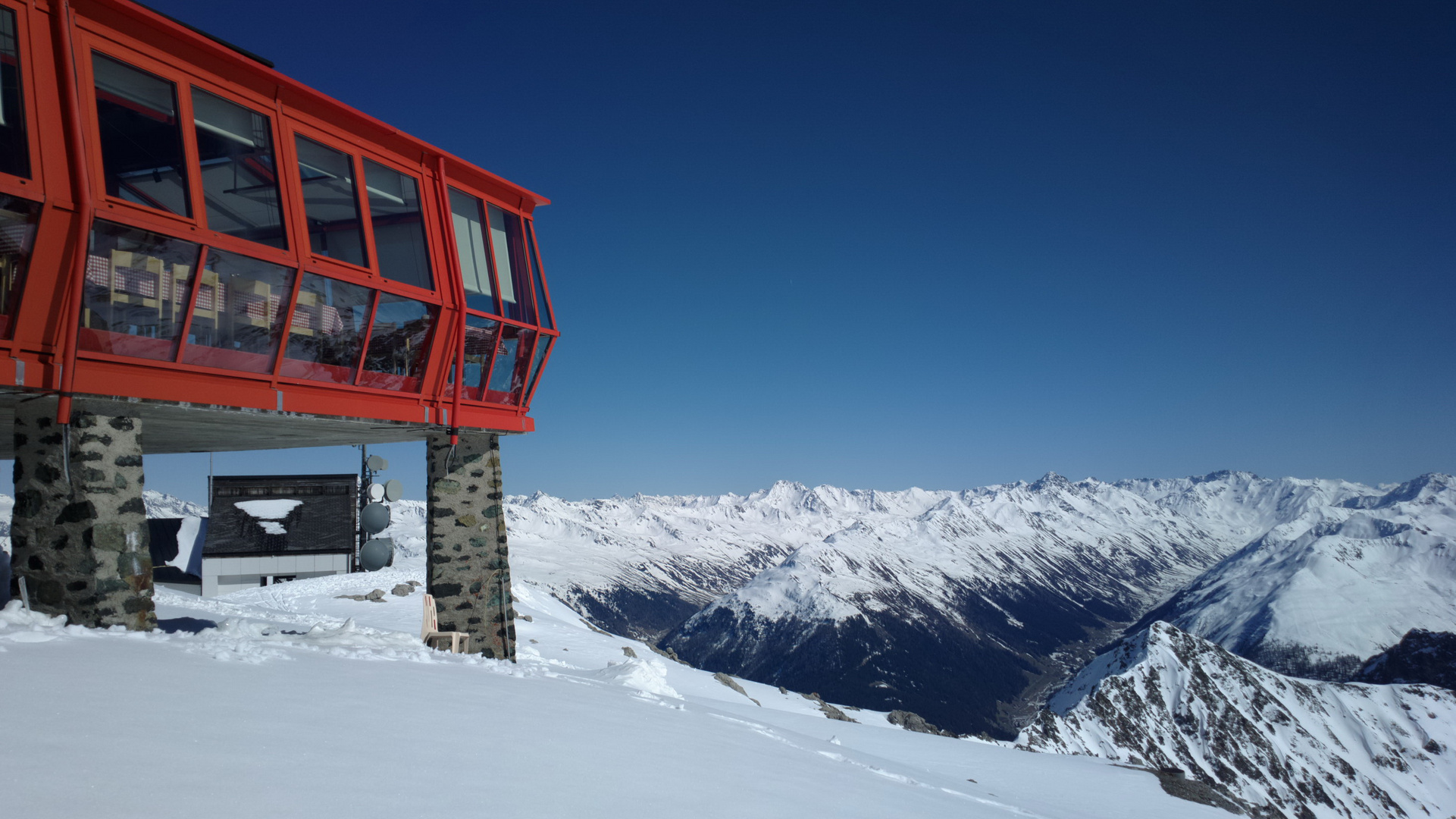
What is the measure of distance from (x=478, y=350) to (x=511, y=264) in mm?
2484

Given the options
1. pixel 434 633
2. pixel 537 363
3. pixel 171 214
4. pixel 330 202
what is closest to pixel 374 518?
pixel 537 363

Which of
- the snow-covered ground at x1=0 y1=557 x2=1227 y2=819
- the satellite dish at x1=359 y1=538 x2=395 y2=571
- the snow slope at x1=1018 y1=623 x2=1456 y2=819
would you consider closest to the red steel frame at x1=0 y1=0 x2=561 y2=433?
the snow-covered ground at x1=0 y1=557 x2=1227 y2=819

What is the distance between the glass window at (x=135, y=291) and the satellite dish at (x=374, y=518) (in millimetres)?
21922

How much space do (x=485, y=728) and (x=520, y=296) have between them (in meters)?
12.1

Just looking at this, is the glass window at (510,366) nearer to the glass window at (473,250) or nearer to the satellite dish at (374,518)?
the glass window at (473,250)

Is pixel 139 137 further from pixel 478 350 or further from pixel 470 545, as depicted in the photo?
pixel 470 545

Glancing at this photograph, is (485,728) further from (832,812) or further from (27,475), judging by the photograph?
(27,475)

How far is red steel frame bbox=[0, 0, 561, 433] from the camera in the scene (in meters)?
9.60

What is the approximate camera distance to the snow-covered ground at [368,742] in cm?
462

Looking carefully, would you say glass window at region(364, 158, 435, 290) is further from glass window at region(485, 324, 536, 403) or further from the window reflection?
the window reflection

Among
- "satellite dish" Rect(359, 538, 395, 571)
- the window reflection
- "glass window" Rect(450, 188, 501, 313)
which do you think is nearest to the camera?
"glass window" Rect(450, 188, 501, 313)

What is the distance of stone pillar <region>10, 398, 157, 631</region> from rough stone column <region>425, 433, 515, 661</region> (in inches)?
249

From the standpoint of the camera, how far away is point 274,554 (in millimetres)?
42250

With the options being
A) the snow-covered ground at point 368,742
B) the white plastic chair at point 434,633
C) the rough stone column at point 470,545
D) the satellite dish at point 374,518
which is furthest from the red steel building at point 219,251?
the satellite dish at point 374,518
